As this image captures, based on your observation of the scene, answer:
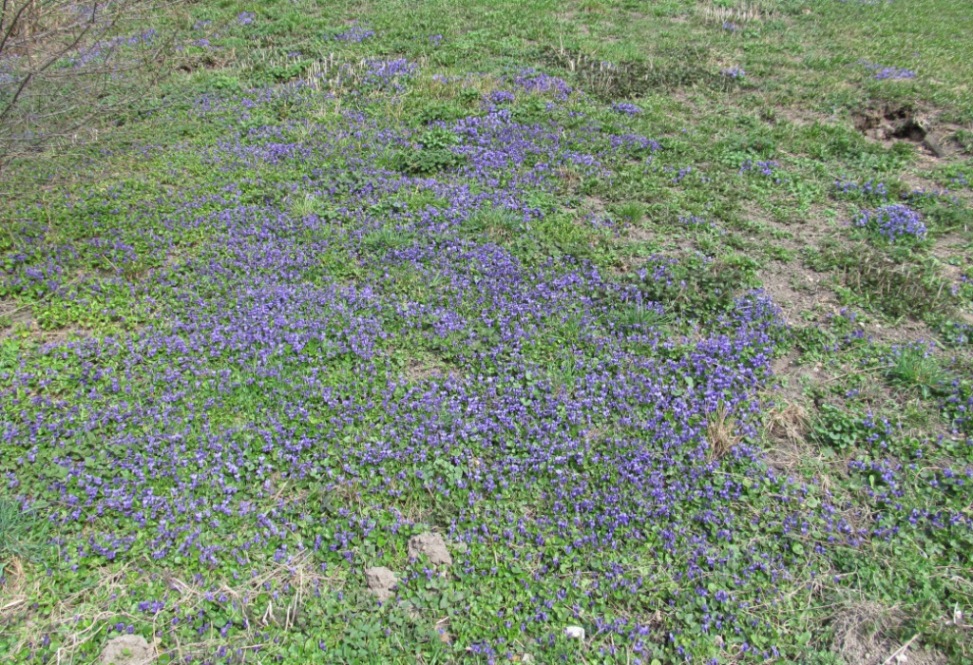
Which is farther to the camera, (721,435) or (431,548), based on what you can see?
(721,435)

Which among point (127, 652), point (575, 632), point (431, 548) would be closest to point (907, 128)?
point (575, 632)

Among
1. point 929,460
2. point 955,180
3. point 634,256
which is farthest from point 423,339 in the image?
point 955,180

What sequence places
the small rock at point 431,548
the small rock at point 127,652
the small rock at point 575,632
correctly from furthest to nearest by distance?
the small rock at point 431,548
the small rock at point 575,632
the small rock at point 127,652

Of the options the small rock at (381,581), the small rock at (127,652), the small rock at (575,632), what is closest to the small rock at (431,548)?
the small rock at (381,581)

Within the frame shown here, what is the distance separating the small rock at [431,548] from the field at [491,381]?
0.06ft

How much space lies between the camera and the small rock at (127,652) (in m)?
3.30

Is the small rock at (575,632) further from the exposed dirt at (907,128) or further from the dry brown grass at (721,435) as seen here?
the exposed dirt at (907,128)

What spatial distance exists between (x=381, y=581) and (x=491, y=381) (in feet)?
5.77

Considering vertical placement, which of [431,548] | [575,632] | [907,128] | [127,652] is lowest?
[575,632]

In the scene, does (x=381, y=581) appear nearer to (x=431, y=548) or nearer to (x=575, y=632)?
(x=431, y=548)

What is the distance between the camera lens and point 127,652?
332 centimetres

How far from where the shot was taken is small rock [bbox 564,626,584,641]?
3.50m

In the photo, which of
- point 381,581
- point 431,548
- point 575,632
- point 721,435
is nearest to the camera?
point 575,632

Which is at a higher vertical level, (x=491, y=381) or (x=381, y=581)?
(x=491, y=381)
